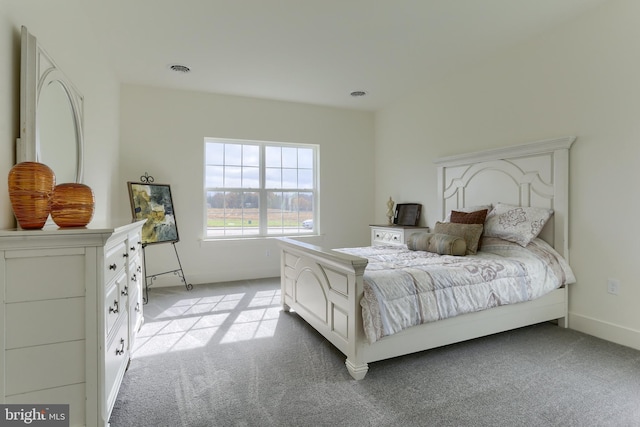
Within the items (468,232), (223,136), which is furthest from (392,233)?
(223,136)

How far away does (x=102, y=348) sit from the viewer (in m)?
1.34

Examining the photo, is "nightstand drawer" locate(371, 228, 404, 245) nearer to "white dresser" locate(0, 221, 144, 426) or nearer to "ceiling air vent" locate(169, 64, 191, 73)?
"ceiling air vent" locate(169, 64, 191, 73)

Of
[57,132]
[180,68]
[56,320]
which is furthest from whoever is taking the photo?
[180,68]

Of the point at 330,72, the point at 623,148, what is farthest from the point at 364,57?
the point at 623,148

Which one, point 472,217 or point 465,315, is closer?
point 465,315

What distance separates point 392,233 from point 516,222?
5.27 ft

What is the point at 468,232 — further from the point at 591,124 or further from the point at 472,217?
the point at 591,124

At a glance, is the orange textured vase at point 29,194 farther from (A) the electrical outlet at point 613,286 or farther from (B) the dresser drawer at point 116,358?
(A) the electrical outlet at point 613,286

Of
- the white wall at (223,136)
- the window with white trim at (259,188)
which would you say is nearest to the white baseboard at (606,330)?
the white wall at (223,136)

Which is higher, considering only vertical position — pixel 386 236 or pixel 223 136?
pixel 223 136

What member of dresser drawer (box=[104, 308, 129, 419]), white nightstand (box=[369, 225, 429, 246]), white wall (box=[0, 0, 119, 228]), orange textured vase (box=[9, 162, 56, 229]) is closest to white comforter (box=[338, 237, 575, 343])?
white nightstand (box=[369, 225, 429, 246])

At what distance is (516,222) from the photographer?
2963 millimetres

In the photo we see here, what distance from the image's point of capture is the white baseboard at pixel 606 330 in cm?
244

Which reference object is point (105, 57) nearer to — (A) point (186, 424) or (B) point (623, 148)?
(A) point (186, 424)
